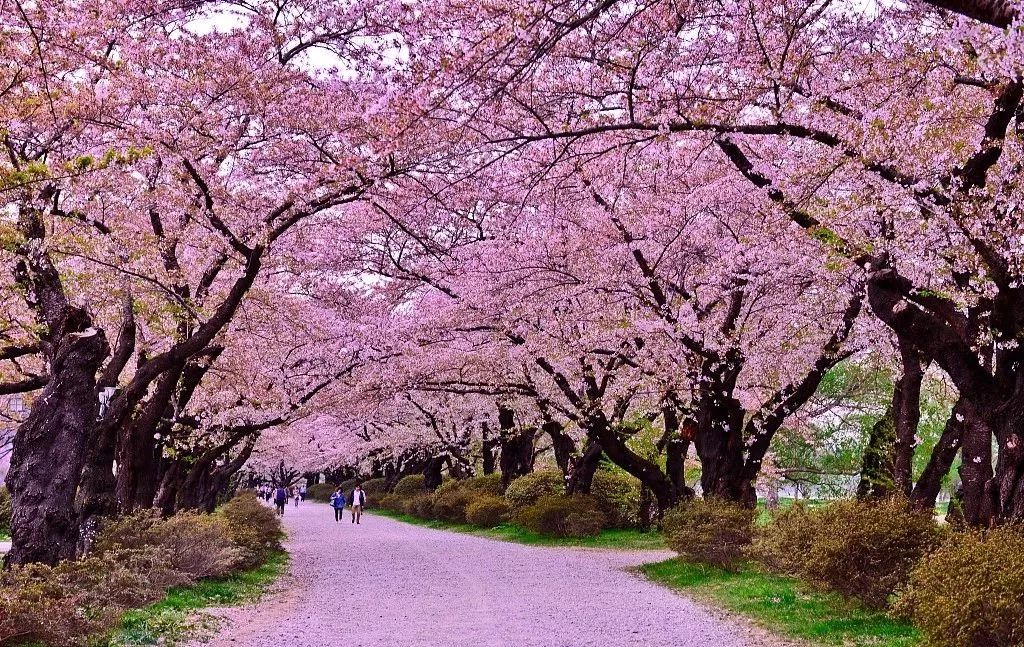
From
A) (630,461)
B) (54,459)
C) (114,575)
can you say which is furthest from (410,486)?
(114,575)

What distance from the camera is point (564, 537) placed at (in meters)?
26.2

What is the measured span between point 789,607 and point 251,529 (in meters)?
11.3

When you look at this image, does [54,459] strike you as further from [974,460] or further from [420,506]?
[420,506]

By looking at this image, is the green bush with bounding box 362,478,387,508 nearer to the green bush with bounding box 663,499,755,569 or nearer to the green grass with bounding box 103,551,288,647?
the green grass with bounding box 103,551,288,647

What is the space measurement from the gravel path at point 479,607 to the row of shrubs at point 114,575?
1041 millimetres

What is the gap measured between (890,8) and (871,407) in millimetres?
22268

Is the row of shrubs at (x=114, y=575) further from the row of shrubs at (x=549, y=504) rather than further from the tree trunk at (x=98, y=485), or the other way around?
the row of shrubs at (x=549, y=504)

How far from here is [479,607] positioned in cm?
1284

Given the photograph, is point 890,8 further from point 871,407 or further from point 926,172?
point 871,407

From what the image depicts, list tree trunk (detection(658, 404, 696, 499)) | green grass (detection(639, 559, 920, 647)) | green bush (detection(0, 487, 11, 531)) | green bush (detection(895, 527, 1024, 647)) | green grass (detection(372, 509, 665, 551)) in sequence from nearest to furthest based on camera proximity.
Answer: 1. green bush (detection(895, 527, 1024, 647))
2. green grass (detection(639, 559, 920, 647))
3. tree trunk (detection(658, 404, 696, 499))
4. green grass (detection(372, 509, 665, 551))
5. green bush (detection(0, 487, 11, 531))

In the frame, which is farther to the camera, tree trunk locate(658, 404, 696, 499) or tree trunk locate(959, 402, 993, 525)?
tree trunk locate(658, 404, 696, 499)

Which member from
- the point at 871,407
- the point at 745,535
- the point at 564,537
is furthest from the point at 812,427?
the point at 745,535

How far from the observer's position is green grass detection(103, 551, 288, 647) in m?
9.07

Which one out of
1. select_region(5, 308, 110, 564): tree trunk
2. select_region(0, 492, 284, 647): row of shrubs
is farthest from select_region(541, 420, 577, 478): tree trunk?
select_region(5, 308, 110, 564): tree trunk
